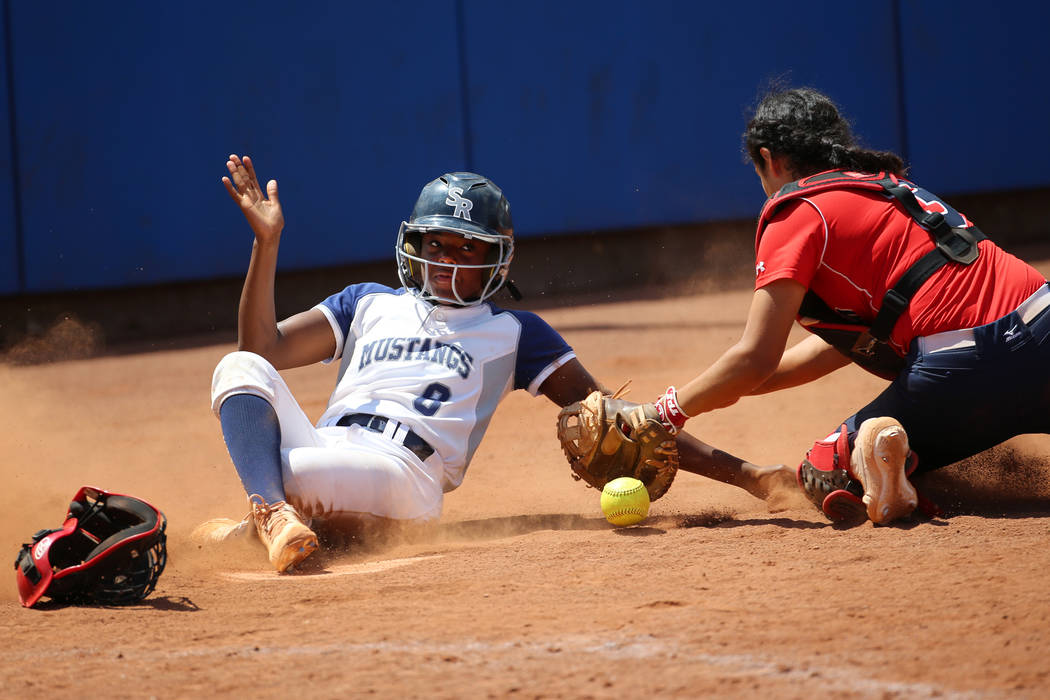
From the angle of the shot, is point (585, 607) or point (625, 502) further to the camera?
point (625, 502)

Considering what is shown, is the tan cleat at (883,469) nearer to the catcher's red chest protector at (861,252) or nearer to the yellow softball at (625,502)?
the catcher's red chest protector at (861,252)

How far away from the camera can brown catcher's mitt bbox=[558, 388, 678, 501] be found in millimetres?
3836

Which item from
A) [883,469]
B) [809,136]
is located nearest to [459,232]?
[809,136]

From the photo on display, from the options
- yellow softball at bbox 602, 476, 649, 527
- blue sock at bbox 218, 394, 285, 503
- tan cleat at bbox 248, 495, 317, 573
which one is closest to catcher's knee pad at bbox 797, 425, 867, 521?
yellow softball at bbox 602, 476, 649, 527

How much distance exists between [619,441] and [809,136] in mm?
1224

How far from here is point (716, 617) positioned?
2666 mm

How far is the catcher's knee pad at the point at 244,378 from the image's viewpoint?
372cm

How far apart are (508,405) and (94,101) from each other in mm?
5925

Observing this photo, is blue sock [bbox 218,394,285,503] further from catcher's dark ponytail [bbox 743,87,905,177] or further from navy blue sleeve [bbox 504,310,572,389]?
catcher's dark ponytail [bbox 743,87,905,177]

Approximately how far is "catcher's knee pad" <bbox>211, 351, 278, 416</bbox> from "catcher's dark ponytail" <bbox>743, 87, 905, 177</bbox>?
1859 mm

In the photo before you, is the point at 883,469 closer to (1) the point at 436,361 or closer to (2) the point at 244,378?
(1) the point at 436,361

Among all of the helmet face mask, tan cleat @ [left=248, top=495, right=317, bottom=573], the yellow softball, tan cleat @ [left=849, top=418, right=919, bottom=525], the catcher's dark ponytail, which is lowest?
the yellow softball

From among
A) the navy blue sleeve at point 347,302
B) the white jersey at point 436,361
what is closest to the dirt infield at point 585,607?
the white jersey at point 436,361

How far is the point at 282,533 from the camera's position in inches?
134
